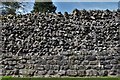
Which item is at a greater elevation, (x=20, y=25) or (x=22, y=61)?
(x=20, y=25)

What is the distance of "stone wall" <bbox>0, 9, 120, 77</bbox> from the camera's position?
13.9m

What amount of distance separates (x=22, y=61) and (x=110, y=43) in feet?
10.8

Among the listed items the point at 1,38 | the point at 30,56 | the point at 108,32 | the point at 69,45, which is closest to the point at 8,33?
the point at 1,38

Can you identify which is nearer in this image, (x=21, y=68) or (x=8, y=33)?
(x=21, y=68)

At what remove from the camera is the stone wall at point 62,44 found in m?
13.9

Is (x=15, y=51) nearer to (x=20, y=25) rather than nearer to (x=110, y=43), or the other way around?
(x=20, y=25)

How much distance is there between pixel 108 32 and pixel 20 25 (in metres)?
3.38

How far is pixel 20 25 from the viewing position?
15.3 meters

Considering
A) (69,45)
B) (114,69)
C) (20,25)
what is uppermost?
(20,25)

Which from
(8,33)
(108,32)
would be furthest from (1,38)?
(108,32)

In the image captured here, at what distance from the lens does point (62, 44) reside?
14.5 meters

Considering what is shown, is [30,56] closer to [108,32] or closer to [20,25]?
[20,25]

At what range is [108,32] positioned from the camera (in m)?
14.9

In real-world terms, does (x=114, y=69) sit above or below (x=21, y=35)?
below
